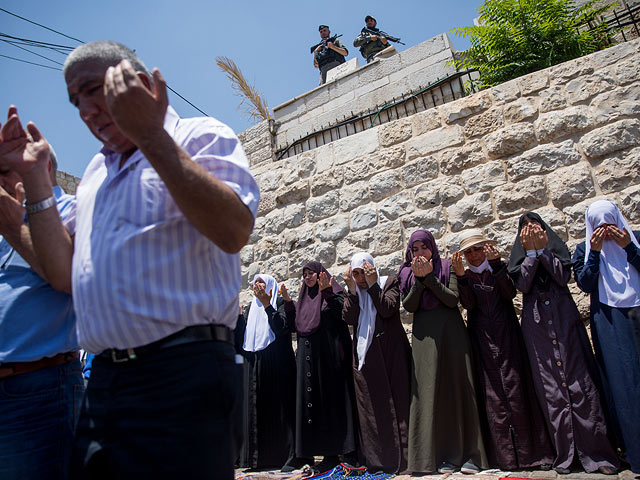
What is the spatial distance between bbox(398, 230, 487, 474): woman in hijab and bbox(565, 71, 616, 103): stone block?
1.96 m

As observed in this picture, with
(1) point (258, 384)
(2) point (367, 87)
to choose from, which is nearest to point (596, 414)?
(1) point (258, 384)

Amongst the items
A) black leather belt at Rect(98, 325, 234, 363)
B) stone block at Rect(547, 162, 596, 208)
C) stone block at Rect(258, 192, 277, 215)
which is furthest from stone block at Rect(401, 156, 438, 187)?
black leather belt at Rect(98, 325, 234, 363)

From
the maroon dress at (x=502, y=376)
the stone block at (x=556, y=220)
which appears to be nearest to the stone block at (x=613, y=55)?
the stone block at (x=556, y=220)

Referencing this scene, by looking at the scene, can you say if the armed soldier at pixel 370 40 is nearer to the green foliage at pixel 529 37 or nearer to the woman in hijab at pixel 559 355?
the green foliage at pixel 529 37

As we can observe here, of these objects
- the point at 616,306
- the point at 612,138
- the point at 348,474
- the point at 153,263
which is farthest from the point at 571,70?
the point at 153,263

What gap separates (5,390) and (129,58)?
1093 millimetres

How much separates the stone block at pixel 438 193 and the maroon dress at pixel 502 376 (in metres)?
1.01

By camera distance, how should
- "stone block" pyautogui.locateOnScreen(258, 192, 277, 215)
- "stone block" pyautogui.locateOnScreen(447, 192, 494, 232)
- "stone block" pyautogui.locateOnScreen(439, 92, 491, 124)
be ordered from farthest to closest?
"stone block" pyautogui.locateOnScreen(258, 192, 277, 215) → "stone block" pyautogui.locateOnScreen(439, 92, 491, 124) → "stone block" pyautogui.locateOnScreen(447, 192, 494, 232)

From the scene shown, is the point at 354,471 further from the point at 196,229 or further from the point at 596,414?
the point at 196,229

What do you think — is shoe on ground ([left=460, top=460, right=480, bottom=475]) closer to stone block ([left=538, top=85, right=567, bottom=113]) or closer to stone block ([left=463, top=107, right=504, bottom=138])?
stone block ([left=463, top=107, right=504, bottom=138])

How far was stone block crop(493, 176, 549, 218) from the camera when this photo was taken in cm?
414

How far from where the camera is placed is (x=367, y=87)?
664cm

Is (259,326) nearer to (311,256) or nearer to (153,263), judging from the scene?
(311,256)

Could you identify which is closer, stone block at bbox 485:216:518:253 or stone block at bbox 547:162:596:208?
stone block at bbox 547:162:596:208
